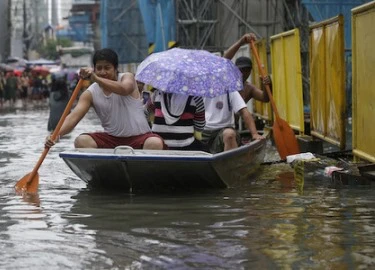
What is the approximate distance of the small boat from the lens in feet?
26.1

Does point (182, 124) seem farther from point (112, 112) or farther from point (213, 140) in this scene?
point (213, 140)

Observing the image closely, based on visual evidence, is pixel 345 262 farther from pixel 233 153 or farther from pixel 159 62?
pixel 159 62

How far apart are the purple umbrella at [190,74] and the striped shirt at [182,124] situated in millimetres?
244

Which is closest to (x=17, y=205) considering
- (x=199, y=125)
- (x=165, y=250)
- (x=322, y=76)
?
(x=199, y=125)

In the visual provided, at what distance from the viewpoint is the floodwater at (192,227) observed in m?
5.45

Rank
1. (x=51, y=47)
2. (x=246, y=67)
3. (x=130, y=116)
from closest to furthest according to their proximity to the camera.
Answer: (x=130, y=116) < (x=246, y=67) < (x=51, y=47)

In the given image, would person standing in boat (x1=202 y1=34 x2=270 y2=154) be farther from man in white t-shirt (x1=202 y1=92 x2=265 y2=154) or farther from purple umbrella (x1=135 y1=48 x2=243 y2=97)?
purple umbrella (x1=135 y1=48 x2=243 y2=97)

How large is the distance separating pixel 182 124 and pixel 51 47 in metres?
107

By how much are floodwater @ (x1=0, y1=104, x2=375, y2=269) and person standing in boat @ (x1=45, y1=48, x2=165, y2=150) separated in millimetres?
490

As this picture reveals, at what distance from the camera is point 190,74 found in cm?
859

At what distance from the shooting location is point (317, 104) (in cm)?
1149

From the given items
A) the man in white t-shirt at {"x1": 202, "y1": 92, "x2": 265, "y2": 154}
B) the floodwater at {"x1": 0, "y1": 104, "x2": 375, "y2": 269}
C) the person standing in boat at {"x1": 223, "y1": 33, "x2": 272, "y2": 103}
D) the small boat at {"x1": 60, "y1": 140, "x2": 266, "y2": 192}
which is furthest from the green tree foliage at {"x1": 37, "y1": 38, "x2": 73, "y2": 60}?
the floodwater at {"x1": 0, "y1": 104, "x2": 375, "y2": 269}

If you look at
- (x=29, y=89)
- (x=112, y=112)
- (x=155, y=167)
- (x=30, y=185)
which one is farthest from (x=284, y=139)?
(x=29, y=89)

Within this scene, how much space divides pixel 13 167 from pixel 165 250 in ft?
19.1
